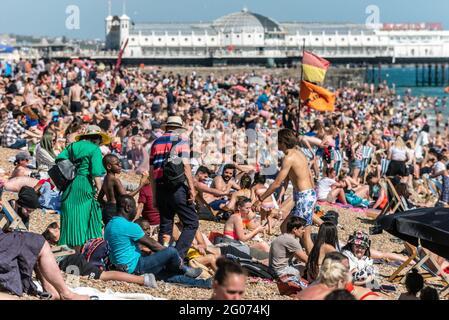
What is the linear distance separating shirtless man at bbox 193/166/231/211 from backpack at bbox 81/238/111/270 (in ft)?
9.18

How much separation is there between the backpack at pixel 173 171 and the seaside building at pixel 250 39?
7863cm

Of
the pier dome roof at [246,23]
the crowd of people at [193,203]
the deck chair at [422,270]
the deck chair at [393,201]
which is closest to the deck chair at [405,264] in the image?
the deck chair at [422,270]

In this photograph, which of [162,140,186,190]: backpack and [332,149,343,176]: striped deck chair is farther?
[332,149,343,176]: striped deck chair

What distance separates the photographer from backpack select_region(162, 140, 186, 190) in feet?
24.2

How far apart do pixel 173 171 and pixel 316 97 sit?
7.47 meters

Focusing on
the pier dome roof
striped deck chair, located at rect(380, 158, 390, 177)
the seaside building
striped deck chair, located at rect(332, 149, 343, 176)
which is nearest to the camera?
striped deck chair, located at rect(332, 149, 343, 176)

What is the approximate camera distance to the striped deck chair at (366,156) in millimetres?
16033

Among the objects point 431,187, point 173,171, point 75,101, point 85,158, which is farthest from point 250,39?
point 173,171

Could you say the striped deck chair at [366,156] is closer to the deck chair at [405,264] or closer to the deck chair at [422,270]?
the deck chair at [422,270]

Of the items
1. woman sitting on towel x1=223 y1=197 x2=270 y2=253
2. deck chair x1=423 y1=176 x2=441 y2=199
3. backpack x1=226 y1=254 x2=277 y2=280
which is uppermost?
woman sitting on towel x1=223 y1=197 x2=270 y2=253

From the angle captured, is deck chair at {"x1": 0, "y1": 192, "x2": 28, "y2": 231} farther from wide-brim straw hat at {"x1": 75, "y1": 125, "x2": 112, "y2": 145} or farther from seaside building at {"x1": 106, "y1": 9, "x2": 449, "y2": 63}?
seaside building at {"x1": 106, "y1": 9, "x2": 449, "y2": 63}

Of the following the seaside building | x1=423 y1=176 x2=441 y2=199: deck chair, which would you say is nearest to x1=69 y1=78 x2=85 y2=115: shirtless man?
x1=423 y1=176 x2=441 y2=199: deck chair

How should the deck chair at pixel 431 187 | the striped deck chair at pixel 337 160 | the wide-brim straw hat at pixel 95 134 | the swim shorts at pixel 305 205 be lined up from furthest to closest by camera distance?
the striped deck chair at pixel 337 160 → the deck chair at pixel 431 187 → the swim shorts at pixel 305 205 → the wide-brim straw hat at pixel 95 134

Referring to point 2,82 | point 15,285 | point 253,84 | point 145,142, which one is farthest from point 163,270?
point 253,84
